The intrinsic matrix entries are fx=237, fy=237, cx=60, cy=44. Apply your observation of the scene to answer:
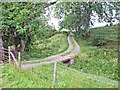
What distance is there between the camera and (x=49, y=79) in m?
2.35

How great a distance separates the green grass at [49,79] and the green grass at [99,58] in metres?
0.06

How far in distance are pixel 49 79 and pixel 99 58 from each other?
0.54 meters

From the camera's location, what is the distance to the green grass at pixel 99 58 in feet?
7.44

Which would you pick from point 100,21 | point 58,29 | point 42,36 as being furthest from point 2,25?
point 100,21

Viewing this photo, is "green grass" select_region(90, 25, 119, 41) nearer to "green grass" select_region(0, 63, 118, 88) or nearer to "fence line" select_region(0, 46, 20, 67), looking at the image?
"green grass" select_region(0, 63, 118, 88)

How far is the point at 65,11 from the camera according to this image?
8.33 feet

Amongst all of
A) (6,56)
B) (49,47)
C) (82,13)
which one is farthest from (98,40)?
(6,56)

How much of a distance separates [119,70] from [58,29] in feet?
2.49

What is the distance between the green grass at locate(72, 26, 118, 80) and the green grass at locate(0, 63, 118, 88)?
0.21ft

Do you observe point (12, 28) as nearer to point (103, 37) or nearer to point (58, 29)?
point (58, 29)

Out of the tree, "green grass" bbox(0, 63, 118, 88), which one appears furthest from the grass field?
the tree

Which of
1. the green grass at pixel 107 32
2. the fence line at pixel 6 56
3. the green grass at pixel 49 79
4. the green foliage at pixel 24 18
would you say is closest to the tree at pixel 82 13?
the green grass at pixel 107 32

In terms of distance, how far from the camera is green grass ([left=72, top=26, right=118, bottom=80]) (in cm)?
227

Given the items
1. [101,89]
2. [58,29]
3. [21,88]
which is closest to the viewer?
[101,89]
